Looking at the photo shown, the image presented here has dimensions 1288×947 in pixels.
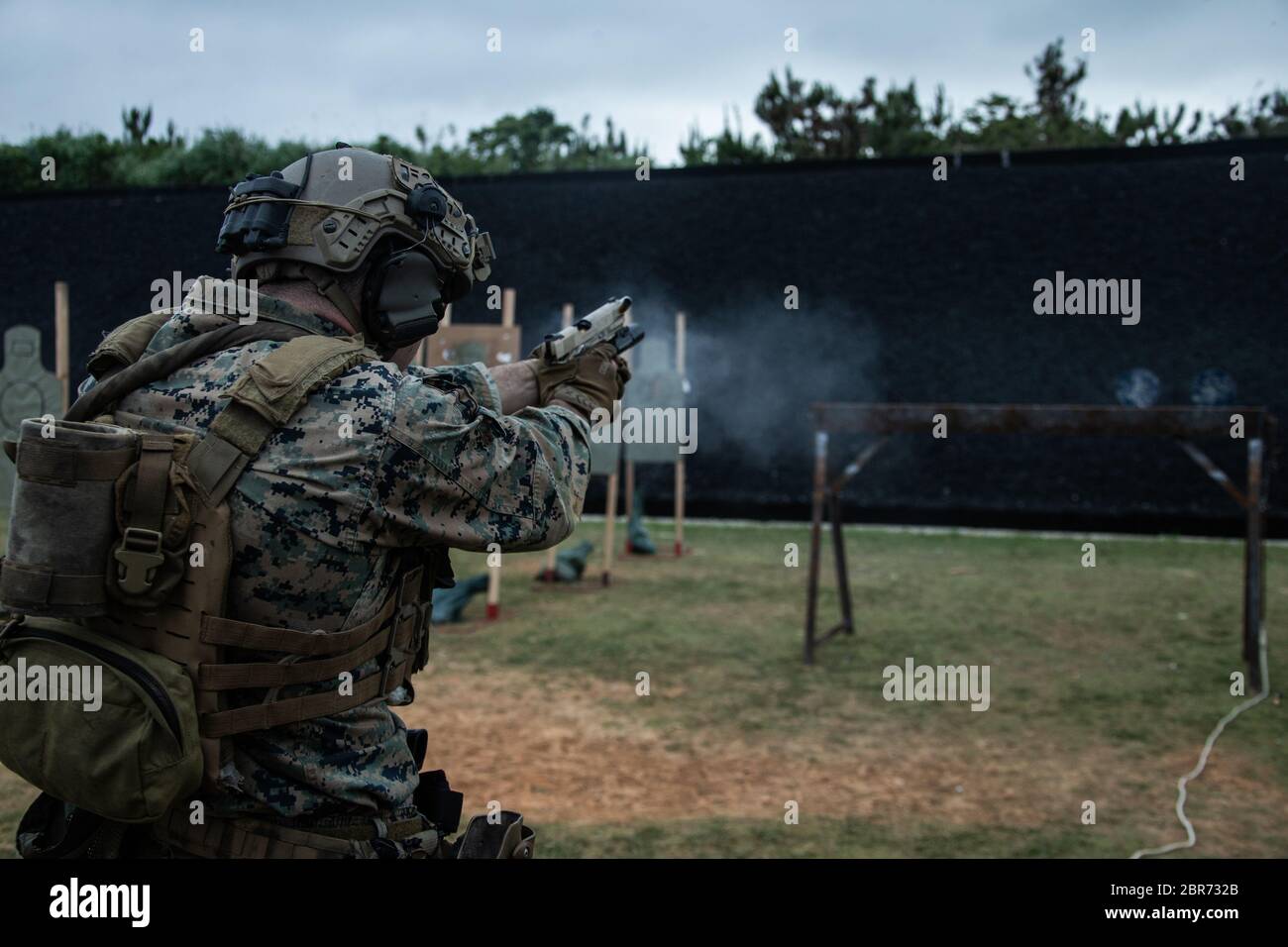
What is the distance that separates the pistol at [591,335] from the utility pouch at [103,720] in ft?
2.97

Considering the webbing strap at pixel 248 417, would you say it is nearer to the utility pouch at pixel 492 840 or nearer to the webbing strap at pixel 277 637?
the webbing strap at pixel 277 637

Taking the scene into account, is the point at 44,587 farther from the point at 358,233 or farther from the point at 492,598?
the point at 492,598

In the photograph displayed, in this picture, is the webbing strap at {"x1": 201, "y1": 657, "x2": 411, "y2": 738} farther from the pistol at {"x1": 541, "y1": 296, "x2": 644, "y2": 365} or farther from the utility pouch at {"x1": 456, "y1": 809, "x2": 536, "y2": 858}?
the pistol at {"x1": 541, "y1": 296, "x2": 644, "y2": 365}

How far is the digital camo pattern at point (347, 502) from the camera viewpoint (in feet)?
5.23

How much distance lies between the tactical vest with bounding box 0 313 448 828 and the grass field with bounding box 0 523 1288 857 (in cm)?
198

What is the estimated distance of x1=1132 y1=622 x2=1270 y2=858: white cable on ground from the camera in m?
3.37

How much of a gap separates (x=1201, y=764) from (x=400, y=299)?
3747 mm

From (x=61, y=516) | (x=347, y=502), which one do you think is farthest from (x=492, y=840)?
(x=61, y=516)

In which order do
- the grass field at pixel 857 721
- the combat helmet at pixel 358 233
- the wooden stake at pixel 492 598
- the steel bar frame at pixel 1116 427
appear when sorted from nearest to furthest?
the combat helmet at pixel 358 233 < the grass field at pixel 857 721 < the steel bar frame at pixel 1116 427 < the wooden stake at pixel 492 598

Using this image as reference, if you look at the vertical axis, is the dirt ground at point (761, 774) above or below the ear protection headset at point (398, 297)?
below

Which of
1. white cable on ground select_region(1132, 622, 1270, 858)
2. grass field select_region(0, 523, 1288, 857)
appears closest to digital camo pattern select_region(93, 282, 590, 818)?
grass field select_region(0, 523, 1288, 857)

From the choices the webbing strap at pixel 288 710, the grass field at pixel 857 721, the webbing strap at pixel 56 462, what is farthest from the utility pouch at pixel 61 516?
the grass field at pixel 857 721

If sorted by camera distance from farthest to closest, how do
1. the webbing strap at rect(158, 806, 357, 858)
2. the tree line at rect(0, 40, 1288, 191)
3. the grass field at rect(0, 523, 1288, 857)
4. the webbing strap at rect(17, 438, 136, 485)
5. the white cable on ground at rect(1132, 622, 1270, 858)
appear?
the tree line at rect(0, 40, 1288, 191), the grass field at rect(0, 523, 1288, 857), the white cable on ground at rect(1132, 622, 1270, 858), the webbing strap at rect(158, 806, 357, 858), the webbing strap at rect(17, 438, 136, 485)

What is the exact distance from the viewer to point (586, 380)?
2123 mm
